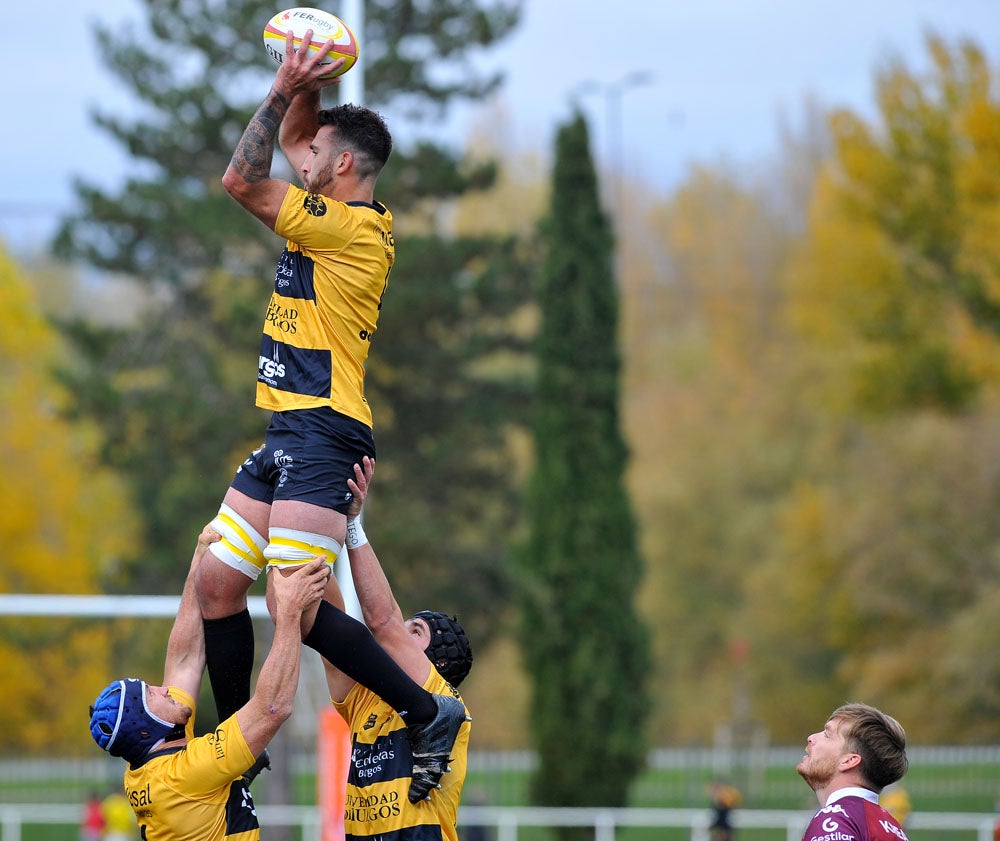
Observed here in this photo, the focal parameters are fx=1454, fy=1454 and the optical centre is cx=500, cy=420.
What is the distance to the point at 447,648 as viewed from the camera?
572cm

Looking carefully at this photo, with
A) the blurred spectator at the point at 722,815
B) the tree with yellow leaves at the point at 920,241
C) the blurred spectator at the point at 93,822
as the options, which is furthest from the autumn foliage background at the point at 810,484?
the blurred spectator at the point at 722,815

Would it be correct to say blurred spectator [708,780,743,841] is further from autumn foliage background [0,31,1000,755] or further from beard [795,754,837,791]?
beard [795,754,837,791]

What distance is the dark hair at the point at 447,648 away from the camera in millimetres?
5715

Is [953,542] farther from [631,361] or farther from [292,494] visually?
[292,494]

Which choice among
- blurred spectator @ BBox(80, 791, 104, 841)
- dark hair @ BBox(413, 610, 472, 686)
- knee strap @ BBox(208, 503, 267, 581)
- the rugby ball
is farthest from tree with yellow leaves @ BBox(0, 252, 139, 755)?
the rugby ball

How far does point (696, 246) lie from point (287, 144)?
43.5m

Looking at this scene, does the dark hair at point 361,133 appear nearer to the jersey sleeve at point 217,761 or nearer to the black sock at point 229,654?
the black sock at point 229,654

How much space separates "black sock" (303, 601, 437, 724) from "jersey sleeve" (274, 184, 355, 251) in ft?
4.27

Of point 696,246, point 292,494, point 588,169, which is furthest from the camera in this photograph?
Answer: point 696,246

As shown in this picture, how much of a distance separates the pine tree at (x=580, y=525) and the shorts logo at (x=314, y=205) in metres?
17.1

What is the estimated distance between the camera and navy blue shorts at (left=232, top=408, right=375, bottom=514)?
508 centimetres

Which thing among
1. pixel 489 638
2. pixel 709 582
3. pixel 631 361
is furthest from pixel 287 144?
pixel 631 361

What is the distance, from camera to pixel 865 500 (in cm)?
2683

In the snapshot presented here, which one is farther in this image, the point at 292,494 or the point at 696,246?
the point at 696,246
